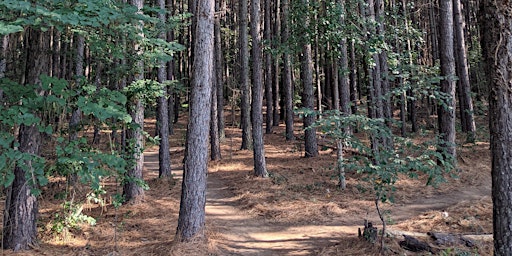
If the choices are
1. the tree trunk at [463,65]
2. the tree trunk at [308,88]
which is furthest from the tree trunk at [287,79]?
the tree trunk at [463,65]

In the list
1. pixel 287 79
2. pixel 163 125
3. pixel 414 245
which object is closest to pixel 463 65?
pixel 287 79

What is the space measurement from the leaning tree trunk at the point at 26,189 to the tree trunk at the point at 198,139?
2.63 meters

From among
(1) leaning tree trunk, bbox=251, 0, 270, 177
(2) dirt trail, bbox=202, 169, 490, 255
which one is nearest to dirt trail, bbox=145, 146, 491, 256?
(2) dirt trail, bbox=202, 169, 490, 255

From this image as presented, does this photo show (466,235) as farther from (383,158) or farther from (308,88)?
(308,88)

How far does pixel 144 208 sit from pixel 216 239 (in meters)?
2.92

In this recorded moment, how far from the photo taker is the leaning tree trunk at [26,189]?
19.1 ft

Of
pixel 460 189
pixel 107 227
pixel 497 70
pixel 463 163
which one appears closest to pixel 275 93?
pixel 463 163

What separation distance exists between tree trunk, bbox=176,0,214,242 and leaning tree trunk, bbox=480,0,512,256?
4.74m

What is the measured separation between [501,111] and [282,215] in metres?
5.81

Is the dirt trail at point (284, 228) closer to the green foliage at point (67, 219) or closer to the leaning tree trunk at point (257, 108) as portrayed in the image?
the leaning tree trunk at point (257, 108)

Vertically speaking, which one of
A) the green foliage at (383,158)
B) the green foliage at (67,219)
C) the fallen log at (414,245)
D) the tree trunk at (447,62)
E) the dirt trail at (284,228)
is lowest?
the dirt trail at (284,228)

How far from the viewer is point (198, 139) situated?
679cm

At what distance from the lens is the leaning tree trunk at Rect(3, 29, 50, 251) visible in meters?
5.81

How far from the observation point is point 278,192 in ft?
34.0
